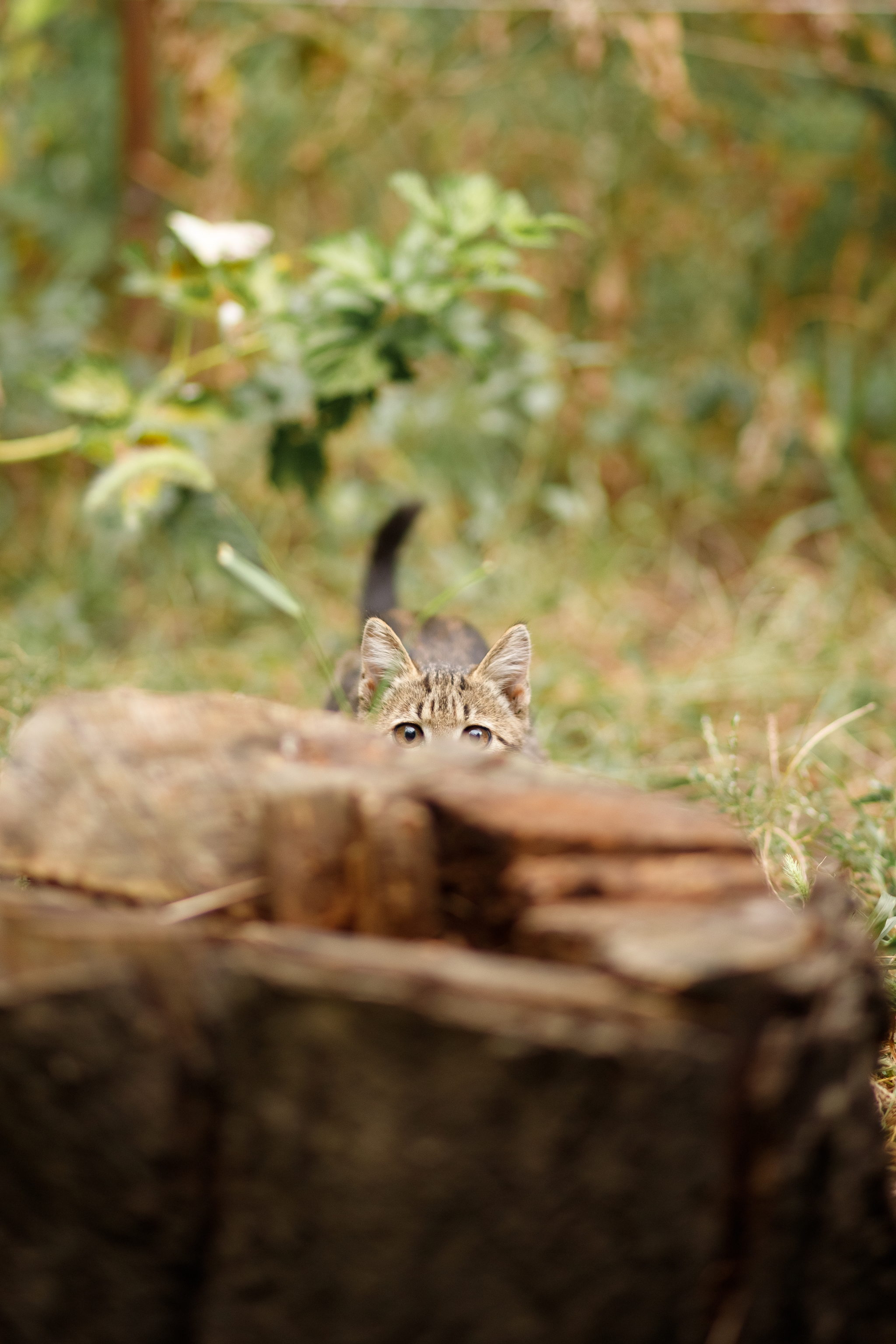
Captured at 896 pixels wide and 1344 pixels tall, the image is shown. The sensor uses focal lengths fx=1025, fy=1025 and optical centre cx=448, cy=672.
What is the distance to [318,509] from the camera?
2.87 metres

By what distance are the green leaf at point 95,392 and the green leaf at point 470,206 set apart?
828mm

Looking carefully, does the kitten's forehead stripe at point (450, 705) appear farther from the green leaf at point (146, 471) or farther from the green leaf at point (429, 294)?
the green leaf at point (429, 294)

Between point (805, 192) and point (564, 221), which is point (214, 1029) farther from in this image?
point (805, 192)

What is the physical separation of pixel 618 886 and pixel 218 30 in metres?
3.41

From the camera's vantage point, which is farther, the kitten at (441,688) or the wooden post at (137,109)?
the wooden post at (137,109)

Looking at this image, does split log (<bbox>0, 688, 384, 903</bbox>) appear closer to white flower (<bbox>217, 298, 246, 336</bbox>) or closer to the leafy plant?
the leafy plant

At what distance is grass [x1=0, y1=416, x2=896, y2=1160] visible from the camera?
90.3 inches

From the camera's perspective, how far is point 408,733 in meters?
2.33

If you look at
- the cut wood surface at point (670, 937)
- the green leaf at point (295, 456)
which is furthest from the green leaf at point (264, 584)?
the cut wood surface at point (670, 937)

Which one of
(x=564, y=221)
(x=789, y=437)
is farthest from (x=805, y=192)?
(x=564, y=221)

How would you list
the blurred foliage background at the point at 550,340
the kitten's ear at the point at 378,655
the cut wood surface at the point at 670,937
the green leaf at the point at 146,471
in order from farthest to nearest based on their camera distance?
the blurred foliage background at the point at 550,340, the kitten's ear at the point at 378,655, the green leaf at the point at 146,471, the cut wood surface at the point at 670,937

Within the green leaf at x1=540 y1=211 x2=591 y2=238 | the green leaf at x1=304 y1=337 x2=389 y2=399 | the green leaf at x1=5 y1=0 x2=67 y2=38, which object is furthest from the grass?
the green leaf at x1=5 y1=0 x2=67 y2=38

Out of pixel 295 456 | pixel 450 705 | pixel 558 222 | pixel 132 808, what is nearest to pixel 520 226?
pixel 558 222

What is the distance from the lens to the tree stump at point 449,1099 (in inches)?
34.7
